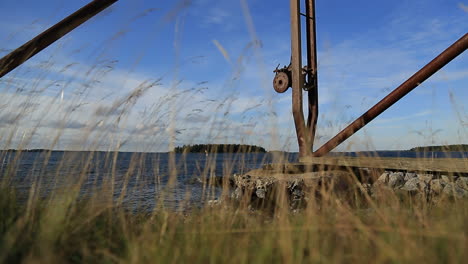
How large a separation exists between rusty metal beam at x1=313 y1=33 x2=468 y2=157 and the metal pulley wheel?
1.10 m

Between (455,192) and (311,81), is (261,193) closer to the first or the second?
(311,81)

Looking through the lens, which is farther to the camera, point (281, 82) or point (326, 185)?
point (281, 82)

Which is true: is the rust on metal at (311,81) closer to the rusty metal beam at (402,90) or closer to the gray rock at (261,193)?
the rusty metal beam at (402,90)

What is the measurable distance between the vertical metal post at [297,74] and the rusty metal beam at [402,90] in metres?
0.43

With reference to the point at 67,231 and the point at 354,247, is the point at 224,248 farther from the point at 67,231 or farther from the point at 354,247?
the point at 67,231

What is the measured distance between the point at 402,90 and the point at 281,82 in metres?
1.73

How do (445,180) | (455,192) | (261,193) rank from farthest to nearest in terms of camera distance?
(445,180) < (261,193) < (455,192)

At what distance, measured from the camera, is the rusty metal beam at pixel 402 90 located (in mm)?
3734

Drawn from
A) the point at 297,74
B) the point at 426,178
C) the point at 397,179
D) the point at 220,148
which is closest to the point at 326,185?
the point at 297,74

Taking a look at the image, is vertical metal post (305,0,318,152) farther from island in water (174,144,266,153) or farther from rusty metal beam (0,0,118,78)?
rusty metal beam (0,0,118,78)

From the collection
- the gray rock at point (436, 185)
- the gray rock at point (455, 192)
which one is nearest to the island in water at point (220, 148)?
the gray rock at point (455, 192)

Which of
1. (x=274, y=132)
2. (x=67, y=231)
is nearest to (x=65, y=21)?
(x=67, y=231)

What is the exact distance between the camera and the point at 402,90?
4.12m

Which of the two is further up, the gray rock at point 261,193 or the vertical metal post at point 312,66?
the vertical metal post at point 312,66
